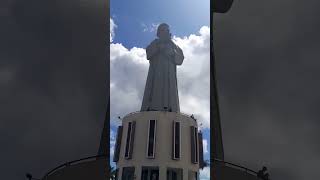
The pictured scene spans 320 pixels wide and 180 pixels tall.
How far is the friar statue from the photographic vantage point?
16344 millimetres

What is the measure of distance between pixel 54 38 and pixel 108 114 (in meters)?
0.69

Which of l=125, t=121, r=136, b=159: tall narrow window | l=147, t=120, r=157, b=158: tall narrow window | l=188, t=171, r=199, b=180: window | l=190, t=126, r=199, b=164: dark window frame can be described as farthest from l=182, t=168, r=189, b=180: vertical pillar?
l=125, t=121, r=136, b=159: tall narrow window

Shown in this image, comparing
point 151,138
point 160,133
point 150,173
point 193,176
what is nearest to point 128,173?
point 150,173

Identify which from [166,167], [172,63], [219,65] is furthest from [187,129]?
[219,65]

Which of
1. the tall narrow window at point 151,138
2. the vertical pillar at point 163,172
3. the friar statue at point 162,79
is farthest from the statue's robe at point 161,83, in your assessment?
the vertical pillar at point 163,172

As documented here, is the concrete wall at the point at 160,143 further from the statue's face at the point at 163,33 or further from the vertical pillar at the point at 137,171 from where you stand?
the statue's face at the point at 163,33

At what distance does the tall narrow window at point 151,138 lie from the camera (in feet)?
47.3

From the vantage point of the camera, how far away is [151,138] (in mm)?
14859

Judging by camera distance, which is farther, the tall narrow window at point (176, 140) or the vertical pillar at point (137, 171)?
the tall narrow window at point (176, 140)

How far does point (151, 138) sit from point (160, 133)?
41 centimetres

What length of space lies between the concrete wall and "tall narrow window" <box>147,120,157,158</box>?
0.40ft

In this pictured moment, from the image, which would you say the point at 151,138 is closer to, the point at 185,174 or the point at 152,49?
the point at 185,174

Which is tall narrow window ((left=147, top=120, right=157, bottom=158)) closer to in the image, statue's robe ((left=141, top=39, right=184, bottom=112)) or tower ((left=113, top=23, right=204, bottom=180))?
tower ((left=113, top=23, right=204, bottom=180))

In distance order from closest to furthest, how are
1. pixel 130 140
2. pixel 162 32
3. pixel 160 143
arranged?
pixel 160 143 → pixel 130 140 → pixel 162 32
